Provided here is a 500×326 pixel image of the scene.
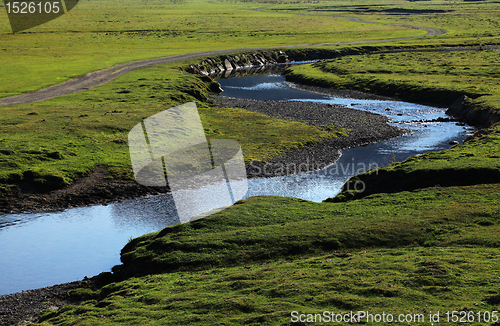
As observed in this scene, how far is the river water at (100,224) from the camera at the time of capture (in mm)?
23594

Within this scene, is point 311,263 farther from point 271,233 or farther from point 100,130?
point 100,130

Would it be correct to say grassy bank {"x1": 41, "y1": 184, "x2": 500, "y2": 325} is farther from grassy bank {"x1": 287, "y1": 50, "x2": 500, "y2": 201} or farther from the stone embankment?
the stone embankment

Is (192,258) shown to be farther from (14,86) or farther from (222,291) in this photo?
(14,86)

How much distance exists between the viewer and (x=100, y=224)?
29.6m

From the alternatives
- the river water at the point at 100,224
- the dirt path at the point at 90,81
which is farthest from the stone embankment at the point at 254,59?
the river water at the point at 100,224

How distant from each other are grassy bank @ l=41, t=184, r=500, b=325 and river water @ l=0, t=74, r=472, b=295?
2.98m

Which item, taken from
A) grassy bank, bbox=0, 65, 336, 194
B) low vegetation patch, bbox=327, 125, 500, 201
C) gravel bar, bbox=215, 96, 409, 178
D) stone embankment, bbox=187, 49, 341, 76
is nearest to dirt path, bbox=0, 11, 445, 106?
grassy bank, bbox=0, 65, 336, 194

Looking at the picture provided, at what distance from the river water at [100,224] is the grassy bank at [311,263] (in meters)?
2.98

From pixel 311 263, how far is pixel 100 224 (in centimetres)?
1689

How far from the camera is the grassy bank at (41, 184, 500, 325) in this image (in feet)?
49.8

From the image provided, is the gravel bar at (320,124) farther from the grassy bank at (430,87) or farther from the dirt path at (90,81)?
the dirt path at (90,81)

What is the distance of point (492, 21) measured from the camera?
16425 cm

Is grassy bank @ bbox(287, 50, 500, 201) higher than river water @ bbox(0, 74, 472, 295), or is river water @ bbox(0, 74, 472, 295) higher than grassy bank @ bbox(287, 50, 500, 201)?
grassy bank @ bbox(287, 50, 500, 201)

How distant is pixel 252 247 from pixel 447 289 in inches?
364
